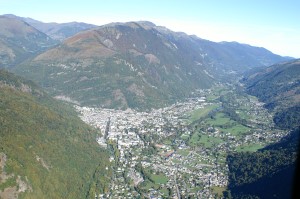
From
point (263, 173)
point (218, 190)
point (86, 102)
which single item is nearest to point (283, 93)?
point (86, 102)

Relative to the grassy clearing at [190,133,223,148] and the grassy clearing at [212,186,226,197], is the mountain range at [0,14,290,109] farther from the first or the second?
the grassy clearing at [212,186,226,197]

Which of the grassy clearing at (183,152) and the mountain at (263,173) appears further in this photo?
the grassy clearing at (183,152)

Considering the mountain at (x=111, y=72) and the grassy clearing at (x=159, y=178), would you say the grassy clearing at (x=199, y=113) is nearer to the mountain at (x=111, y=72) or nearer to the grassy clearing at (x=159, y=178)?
the mountain at (x=111, y=72)

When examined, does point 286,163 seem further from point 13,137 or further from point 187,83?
point 187,83

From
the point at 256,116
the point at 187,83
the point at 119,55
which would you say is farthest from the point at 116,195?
the point at 187,83

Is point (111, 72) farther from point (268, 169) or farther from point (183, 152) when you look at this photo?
point (268, 169)

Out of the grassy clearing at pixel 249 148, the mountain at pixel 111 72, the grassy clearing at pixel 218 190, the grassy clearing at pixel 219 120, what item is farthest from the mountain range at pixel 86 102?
the grassy clearing at pixel 219 120
